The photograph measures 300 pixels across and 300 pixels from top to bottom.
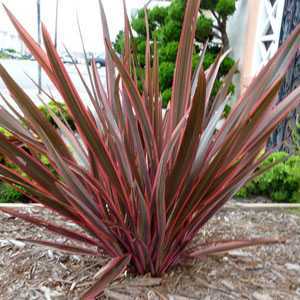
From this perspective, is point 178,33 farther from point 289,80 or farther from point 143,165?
point 143,165

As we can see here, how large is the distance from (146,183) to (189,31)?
1.11 feet

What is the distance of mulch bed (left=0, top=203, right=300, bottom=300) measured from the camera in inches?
31.5

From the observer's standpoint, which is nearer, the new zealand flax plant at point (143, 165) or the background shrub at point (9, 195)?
the new zealand flax plant at point (143, 165)

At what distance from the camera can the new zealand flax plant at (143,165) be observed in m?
0.73

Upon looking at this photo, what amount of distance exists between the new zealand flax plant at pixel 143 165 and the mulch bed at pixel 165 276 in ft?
0.20

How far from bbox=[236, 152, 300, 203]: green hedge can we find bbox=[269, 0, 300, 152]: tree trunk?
691mm

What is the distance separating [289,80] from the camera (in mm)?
2703

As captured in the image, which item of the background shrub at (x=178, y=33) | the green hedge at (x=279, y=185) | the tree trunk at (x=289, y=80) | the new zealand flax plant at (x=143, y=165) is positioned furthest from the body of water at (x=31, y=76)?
Result: the tree trunk at (x=289, y=80)

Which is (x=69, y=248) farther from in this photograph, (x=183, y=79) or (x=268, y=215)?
(x=268, y=215)

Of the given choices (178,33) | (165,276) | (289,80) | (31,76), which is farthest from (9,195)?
(31,76)

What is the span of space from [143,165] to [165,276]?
11.7 inches

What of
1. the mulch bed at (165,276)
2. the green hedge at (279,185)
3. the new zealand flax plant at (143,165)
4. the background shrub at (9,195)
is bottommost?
the green hedge at (279,185)

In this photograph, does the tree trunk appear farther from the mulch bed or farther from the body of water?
the mulch bed

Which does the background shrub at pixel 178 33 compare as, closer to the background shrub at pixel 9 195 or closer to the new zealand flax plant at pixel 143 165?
the background shrub at pixel 9 195
